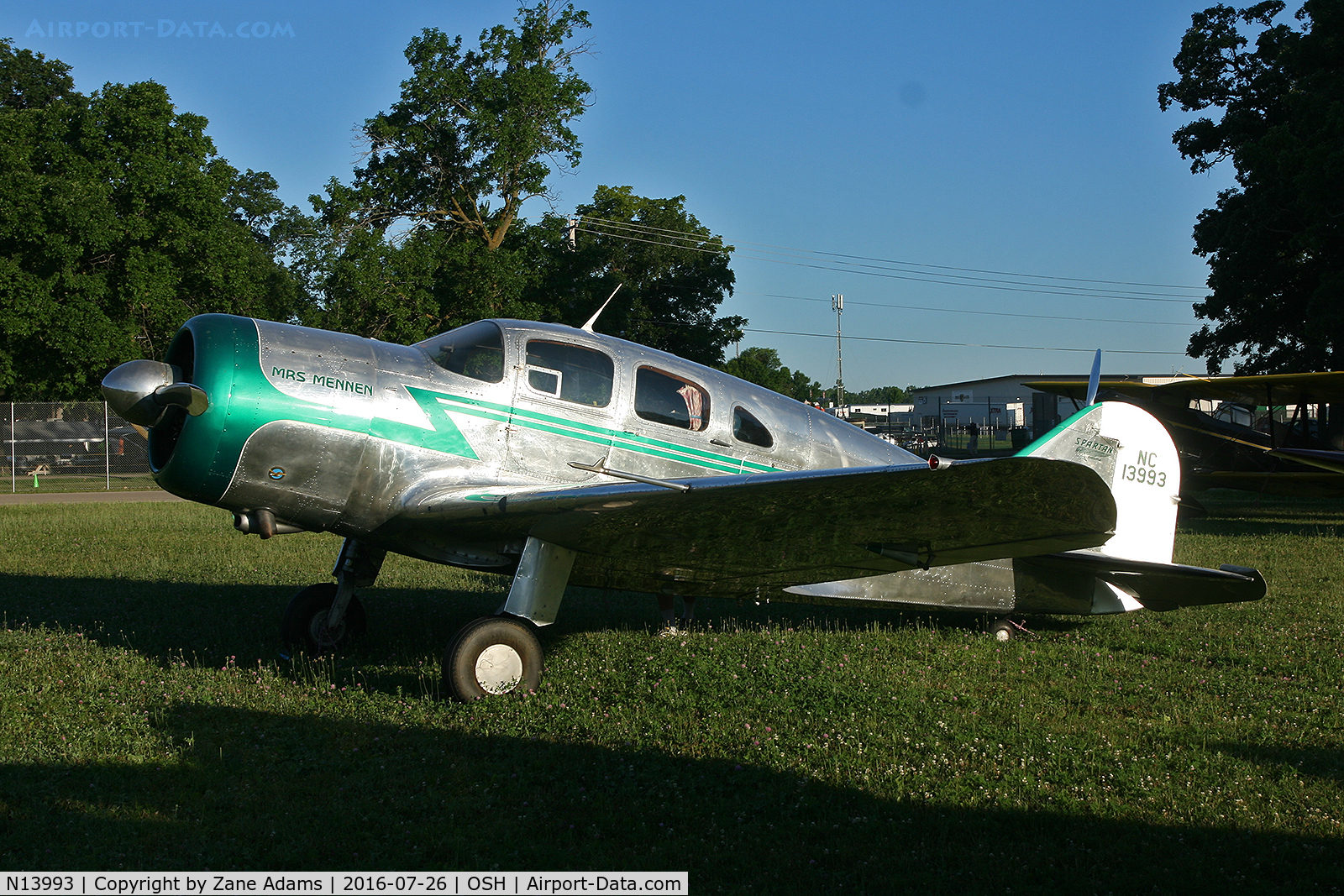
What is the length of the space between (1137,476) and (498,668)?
201 inches

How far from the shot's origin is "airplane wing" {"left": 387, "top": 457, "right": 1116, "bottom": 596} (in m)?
4.47

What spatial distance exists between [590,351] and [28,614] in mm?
5729

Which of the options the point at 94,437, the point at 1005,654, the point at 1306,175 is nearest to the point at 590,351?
the point at 1005,654

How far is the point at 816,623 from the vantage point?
819 centimetres

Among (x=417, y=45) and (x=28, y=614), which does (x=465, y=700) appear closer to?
(x=28, y=614)

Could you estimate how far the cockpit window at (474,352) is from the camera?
20.4 ft

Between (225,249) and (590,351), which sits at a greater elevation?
(225,249)

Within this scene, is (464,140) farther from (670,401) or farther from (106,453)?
(670,401)

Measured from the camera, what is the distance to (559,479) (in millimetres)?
6309

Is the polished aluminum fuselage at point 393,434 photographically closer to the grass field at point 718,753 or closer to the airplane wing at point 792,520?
the airplane wing at point 792,520

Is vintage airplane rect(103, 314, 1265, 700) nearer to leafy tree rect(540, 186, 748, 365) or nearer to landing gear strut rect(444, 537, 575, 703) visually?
landing gear strut rect(444, 537, 575, 703)
